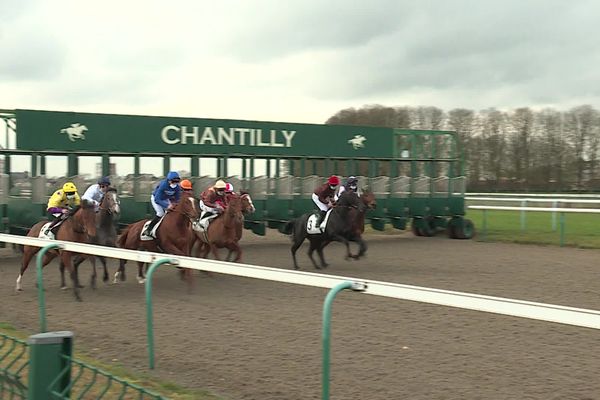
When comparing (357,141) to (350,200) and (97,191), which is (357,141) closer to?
(350,200)

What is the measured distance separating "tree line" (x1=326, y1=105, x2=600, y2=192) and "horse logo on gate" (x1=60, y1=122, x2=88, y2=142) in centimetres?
2601

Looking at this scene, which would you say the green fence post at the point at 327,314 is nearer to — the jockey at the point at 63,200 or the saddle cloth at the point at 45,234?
the saddle cloth at the point at 45,234

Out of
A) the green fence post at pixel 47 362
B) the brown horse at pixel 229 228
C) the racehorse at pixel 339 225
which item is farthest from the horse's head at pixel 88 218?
the green fence post at pixel 47 362

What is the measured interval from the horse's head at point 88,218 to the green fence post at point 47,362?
619 cm

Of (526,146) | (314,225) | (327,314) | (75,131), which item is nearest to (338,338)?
(327,314)

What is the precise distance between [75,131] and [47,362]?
12.1m

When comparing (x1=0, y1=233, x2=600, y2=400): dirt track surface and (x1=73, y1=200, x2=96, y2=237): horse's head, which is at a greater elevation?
(x1=73, y1=200, x2=96, y2=237): horse's head

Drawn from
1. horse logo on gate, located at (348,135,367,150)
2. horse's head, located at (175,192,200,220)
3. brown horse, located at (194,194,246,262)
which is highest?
horse logo on gate, located at (348,135,367,150)

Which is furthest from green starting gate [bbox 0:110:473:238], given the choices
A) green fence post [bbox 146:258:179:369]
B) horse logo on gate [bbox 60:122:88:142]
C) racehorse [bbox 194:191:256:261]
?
green fence post [bbox 146:258:179:369]

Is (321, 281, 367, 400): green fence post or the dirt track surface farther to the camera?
the dirt track surface

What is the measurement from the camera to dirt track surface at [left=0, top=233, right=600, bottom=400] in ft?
13.8

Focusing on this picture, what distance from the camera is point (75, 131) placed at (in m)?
13.4

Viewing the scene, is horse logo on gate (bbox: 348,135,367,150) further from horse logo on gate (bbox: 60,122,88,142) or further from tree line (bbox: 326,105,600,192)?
tree line (bbox: 326,105,600,192)

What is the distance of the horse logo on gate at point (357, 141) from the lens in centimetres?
1772
